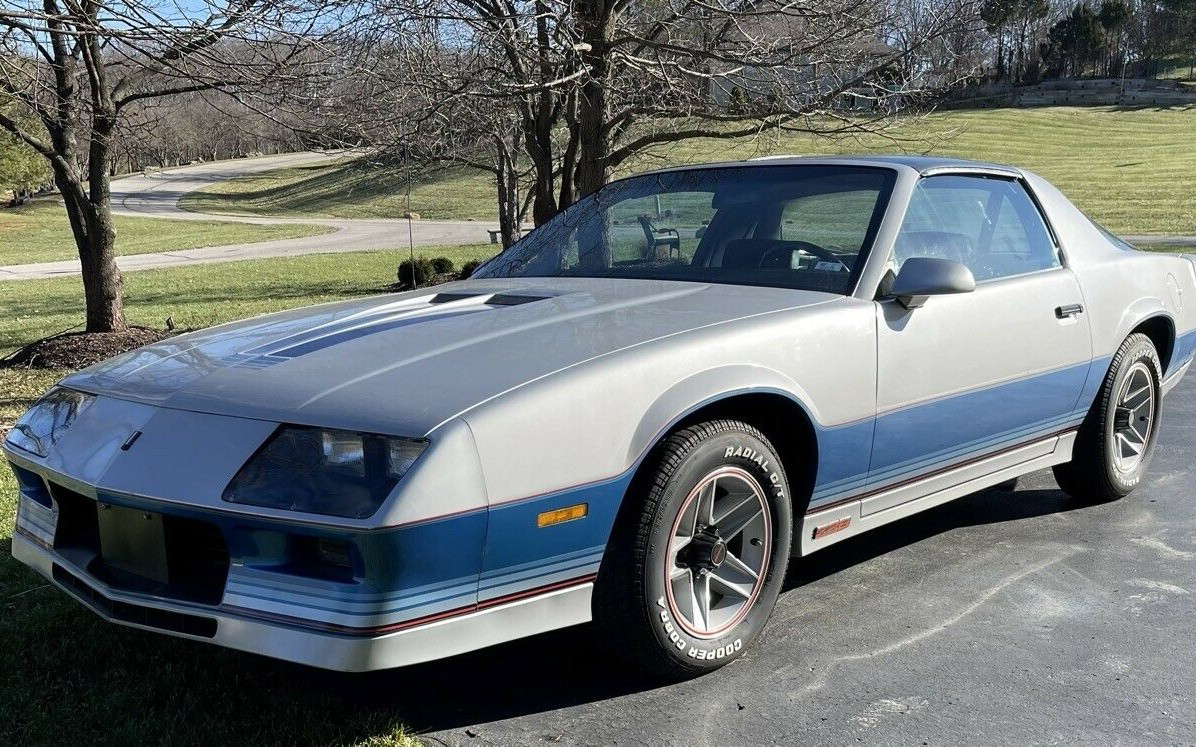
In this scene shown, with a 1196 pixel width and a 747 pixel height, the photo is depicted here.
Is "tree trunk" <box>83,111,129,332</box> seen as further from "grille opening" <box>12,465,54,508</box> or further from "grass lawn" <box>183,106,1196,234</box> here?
"grass lawn" <box>183,106,1196,234</box>

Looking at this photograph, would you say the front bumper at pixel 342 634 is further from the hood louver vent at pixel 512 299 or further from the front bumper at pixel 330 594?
the hood louver vent at pixel 512 299

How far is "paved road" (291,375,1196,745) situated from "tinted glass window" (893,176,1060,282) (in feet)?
3.69

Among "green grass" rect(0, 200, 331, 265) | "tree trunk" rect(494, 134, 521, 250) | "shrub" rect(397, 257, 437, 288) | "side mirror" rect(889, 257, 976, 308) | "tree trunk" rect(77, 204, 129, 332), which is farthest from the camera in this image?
"green grass" rect(0, 200, 331, 265)

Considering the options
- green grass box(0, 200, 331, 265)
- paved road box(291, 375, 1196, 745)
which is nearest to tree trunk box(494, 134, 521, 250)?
paved road box(291, 375, 1196, 745)

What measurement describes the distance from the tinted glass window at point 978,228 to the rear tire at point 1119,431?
64 centimetres

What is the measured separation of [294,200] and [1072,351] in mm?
55988

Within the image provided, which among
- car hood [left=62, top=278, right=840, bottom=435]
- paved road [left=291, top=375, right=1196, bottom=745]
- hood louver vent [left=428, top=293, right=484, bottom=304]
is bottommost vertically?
paved road [left=291, top=375, right=1196, bottom=745]

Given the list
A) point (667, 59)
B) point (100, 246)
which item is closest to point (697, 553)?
point (667, 59)

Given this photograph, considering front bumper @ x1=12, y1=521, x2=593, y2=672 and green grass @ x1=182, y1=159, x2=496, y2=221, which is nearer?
front bumper @ x1=12, y1=521, x2=593, y2=672

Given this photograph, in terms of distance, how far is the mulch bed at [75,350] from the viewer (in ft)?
31.1

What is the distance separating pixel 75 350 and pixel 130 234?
120 feet

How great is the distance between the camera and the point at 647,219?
14.5 ft

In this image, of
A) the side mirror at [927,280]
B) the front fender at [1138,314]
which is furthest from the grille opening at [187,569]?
the front fender at [1138,314]

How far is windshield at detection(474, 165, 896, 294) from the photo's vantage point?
390 cm
